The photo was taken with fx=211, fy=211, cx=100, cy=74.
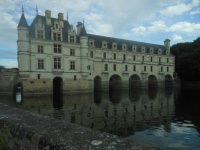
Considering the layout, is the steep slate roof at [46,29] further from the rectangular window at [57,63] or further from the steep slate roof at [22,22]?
the rectangular window at [57,63]

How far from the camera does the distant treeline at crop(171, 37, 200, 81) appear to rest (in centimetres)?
6184

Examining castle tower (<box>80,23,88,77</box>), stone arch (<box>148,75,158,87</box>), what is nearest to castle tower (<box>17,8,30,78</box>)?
castle tower (<box>80,23,88,77</box>)

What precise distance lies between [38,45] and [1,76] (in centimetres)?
934

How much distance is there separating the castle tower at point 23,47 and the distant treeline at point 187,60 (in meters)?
46.9

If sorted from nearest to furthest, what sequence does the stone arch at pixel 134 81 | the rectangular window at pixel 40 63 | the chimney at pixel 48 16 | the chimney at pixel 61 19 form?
the rectangular window at pixel 40 63, the chimney at pixel 48 16, the chimney at pixel 61 19, the stone arch at pixel 134 81

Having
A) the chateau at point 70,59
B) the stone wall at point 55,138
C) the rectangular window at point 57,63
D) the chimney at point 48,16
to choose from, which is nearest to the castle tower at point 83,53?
the chateau at point 70,59

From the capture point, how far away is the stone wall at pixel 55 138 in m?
3.42

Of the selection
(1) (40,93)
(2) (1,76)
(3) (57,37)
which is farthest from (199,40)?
(2) (1,76)

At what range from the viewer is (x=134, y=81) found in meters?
58.5

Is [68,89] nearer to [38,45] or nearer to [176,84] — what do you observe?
[38,45]

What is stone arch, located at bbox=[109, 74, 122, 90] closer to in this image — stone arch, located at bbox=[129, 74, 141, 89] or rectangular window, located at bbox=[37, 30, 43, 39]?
stone arch, located at bbox=[129, 74, 141, 89]

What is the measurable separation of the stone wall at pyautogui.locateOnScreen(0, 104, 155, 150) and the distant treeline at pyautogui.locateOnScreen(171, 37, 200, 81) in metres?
63.6

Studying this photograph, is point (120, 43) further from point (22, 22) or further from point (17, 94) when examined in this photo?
point (17, 94)

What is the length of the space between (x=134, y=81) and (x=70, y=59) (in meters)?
23.5
